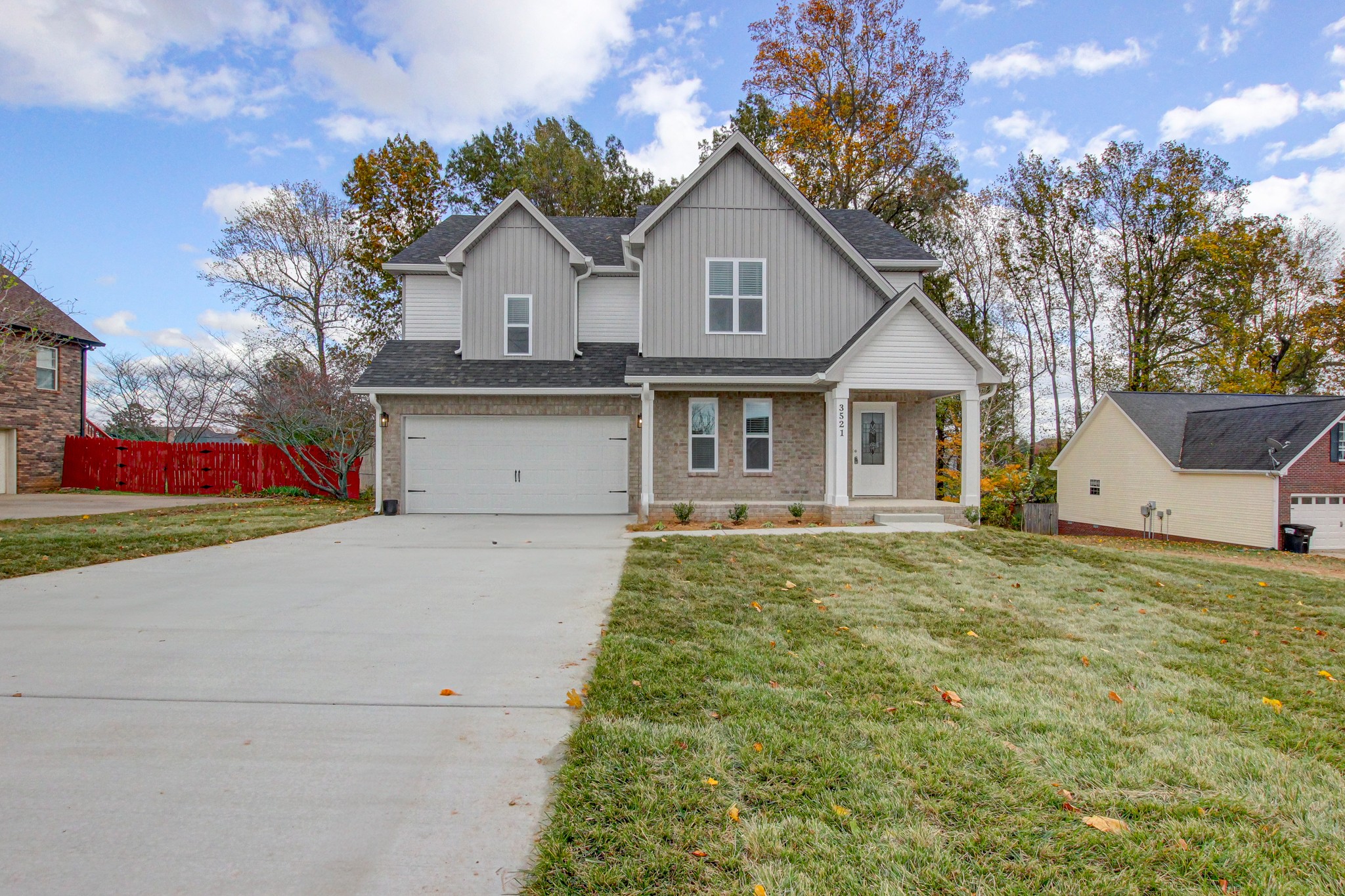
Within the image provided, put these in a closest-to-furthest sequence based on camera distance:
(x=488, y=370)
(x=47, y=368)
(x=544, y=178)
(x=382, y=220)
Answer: (x=488, y=370) → (x=47, y=368) → (x=382, y=220) → (x=544, y=178)

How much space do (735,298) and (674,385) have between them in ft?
8.27

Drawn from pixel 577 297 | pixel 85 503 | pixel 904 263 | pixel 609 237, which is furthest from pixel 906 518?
pixel 85 503

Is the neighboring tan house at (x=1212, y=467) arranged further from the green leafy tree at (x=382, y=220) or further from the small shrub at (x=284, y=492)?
the small shrub at (x=284, y=492)

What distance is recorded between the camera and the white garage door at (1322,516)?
20969 mm

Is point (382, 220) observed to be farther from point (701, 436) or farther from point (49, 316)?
point (701, 436)

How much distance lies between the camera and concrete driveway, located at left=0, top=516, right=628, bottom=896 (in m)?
2.42

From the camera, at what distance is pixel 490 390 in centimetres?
1421

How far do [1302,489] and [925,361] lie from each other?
56.8 feet

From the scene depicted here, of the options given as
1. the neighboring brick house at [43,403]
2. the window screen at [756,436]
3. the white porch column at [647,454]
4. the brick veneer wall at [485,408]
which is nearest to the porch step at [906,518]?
the window screen at [756,436]

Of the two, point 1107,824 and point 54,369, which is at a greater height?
point 54,369

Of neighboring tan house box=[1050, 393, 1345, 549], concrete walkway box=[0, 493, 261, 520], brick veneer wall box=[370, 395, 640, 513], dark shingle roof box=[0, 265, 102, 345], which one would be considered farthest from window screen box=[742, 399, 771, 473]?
neighboring tan house box=[1050, 393, 1345, 549]

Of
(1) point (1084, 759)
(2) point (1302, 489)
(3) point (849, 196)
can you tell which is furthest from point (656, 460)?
(2) point (1302, 489)

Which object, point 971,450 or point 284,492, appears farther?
point 284,492

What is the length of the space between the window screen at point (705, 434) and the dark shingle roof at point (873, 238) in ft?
17.5
